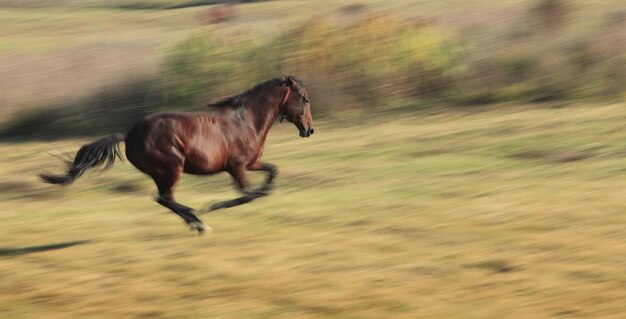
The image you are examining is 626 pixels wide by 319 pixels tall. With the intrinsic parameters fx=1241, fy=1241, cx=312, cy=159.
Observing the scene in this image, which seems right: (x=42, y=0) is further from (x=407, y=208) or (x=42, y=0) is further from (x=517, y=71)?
(x=407, y=208)

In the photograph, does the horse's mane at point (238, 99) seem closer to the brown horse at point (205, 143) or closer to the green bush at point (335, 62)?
the brown horse at point (205, 143)

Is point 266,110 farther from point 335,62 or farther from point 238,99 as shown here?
point 335,62

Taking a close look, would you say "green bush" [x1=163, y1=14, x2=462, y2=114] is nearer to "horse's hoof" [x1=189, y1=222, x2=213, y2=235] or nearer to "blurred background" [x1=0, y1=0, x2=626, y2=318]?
"blurred background" [x1=0, y1=0, x2=626, y2=318]

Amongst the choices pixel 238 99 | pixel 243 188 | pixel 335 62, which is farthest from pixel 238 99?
pixel 335 62

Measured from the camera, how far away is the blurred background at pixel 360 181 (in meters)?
9.00

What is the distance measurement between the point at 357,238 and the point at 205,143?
1567 mm

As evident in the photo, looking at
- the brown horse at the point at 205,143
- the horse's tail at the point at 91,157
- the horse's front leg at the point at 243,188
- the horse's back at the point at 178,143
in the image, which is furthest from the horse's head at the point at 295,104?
the horse's tail at the point at 91,157

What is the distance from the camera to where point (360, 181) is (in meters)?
14.7

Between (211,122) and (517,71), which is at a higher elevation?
(211,122)

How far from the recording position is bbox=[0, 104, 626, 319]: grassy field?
28.6 ft

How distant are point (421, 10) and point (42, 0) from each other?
907 inches

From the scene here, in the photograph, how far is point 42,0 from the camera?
184 ft

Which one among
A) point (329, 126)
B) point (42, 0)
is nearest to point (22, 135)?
point (329, 126)

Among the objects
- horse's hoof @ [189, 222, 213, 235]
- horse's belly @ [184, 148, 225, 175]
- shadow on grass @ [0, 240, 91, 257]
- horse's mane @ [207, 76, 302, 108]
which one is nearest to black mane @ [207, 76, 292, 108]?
horse's mane @ [207, 76, 302, 108]
